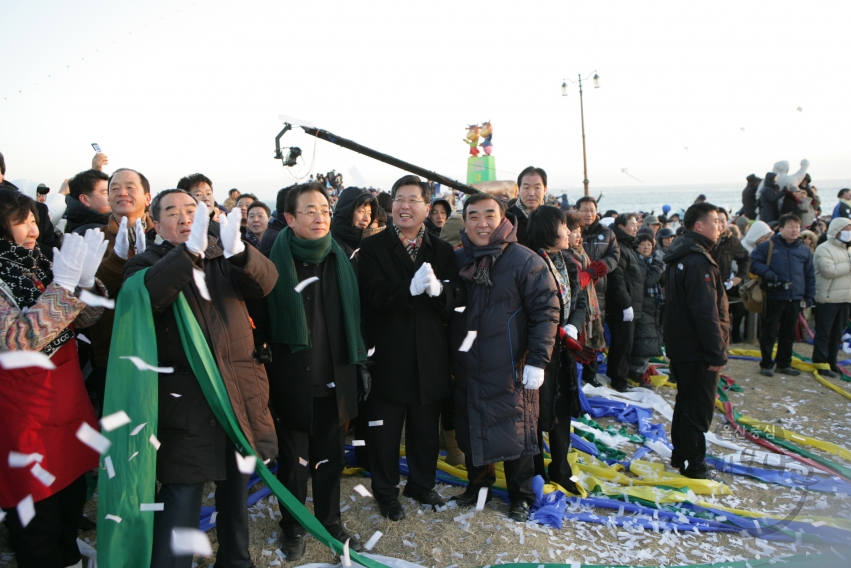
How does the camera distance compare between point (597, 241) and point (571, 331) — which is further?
point (597, 241)

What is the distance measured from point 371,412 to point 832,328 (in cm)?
679

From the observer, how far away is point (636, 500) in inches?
155

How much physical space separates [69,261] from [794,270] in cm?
802

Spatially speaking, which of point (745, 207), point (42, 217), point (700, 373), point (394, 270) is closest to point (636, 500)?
point (700, 373)

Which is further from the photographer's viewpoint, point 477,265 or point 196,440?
point 477,265

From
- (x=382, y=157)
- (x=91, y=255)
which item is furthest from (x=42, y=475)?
(x=382, y=157)

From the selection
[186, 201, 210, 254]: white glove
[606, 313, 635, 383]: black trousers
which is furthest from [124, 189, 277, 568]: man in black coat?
[606, 313, 635, 383]: black trousers

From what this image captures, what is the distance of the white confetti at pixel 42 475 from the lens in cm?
261

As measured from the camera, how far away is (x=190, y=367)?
270 centimetres

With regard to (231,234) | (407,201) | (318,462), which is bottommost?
(318,462)

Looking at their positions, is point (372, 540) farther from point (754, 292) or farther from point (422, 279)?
point (754, 292)

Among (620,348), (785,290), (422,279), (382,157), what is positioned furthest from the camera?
(382,157)

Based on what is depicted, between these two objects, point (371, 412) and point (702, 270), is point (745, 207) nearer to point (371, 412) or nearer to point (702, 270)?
point (702, 270)

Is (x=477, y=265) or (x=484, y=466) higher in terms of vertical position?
(x=477, y=265)
